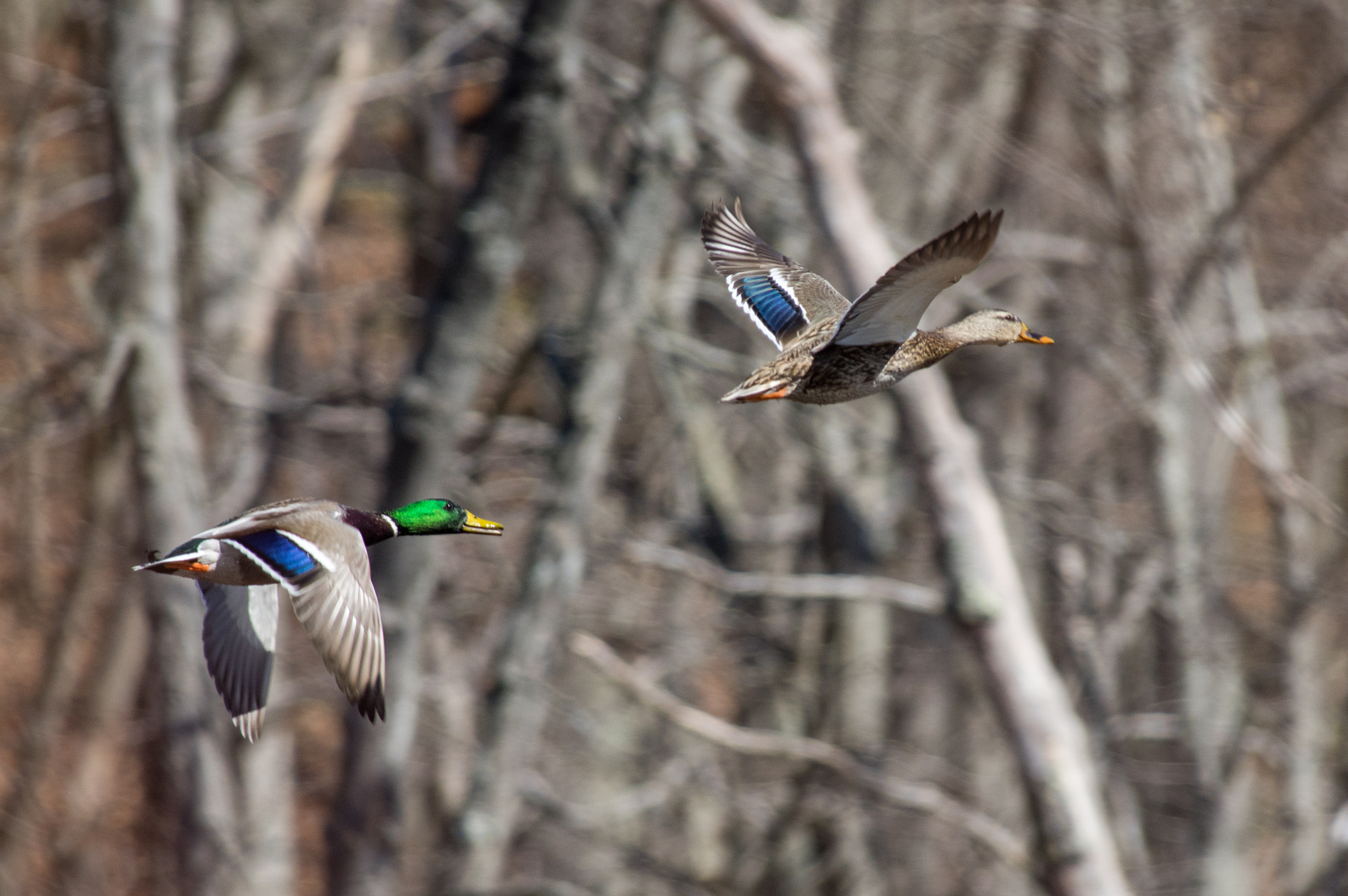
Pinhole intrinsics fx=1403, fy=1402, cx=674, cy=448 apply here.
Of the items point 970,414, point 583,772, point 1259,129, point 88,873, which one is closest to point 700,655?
point 583,772

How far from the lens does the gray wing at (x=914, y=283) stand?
109 inches

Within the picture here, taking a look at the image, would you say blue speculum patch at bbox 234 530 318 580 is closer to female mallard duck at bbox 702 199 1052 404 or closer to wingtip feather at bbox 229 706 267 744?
wingtip feather at bbox 229 706 267 744

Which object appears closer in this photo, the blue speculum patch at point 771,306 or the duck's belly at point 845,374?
the duck's belly at point 845,374

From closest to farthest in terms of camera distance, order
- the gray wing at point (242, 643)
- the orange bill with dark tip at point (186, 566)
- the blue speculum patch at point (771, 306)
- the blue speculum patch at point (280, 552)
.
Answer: the blue speculum patch at point (280, 552) → the orange bill with dark tip at point (186, 566) → the gray wing at point (242, 643) → the blue speculum patch at point (771, 306)

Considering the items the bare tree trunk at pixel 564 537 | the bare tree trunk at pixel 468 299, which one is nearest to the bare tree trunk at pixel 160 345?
the bare tree trunk at pixel 468 299

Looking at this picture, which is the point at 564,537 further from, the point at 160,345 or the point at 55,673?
the point at 55,673

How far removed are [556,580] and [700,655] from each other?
220cm

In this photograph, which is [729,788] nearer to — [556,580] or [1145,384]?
[556,580]

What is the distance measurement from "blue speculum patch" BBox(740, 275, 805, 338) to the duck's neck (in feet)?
5.11

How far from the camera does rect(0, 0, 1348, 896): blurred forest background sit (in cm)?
648

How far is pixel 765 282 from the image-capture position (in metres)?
4.45

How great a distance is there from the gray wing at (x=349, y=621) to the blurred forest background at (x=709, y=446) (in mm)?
3693

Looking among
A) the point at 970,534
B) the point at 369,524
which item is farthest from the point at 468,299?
the point at 369,524

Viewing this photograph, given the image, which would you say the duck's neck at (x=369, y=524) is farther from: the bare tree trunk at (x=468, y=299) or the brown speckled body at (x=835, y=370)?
the bare tree trunk at (x=468, y=299)
